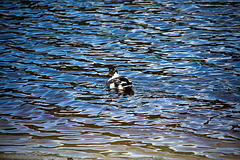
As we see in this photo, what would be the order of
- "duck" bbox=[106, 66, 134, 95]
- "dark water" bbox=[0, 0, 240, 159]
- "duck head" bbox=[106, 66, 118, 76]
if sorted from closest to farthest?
1. "dark water" bbox=[0, 0, 240, 159]
2. "duck" bbox=[106, 66, 134, 95]
3. "duck head" bbox=[106, 66, 118, 76]

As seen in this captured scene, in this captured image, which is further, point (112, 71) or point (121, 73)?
point (121, 73)

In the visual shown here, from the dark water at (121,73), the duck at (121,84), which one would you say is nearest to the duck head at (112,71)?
the duck at (121,84)

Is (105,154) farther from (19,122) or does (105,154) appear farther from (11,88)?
(11,88)

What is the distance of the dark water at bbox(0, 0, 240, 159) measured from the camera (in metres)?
7.15

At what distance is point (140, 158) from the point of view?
5.95 meters

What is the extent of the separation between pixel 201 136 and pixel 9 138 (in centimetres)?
422

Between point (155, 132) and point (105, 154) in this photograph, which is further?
point (155, 132)

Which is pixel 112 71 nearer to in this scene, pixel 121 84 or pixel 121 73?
pixel 121 73

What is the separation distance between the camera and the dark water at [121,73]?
281 inches

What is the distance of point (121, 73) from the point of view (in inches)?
510

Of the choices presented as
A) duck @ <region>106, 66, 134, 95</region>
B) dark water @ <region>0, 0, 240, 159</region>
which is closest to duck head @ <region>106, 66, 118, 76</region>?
duck @ <region>106, 66, 134, 95</region>

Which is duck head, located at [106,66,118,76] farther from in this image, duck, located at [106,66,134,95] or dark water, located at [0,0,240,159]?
dark water, located at [0,0,240,159]

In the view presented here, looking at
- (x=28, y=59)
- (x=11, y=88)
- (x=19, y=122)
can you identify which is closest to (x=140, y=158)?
(x=19, y=122)

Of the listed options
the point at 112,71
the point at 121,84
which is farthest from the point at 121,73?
the point at 121,84
